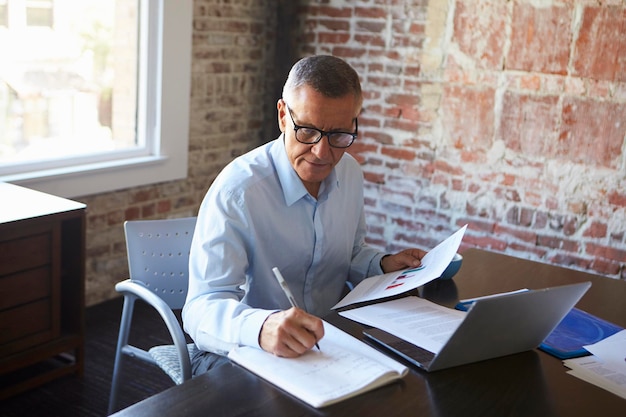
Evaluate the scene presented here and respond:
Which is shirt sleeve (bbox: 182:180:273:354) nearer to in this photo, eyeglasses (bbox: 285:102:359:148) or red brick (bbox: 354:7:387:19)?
eyeglasses (bbox: 285:102:359:148)

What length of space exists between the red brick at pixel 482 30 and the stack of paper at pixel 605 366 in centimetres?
261

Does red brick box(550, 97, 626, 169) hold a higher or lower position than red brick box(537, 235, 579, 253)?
higher

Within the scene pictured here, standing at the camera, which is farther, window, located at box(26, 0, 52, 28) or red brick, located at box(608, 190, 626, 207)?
red brick, located at box(608, 190, 626, 207)

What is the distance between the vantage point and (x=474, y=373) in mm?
1666

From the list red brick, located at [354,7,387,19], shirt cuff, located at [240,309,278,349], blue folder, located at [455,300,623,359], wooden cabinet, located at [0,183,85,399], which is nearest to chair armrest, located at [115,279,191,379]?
shirt cuff, located at [240,309,278,349]

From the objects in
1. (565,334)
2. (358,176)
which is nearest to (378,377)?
(565,334)

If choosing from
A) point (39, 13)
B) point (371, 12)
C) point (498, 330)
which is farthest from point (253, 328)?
point (371, 12)

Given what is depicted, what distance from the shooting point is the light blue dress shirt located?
189cm

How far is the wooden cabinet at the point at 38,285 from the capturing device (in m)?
2.99

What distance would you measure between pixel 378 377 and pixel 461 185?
3008mm

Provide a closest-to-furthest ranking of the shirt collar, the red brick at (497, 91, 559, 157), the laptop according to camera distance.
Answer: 1. the laptop
2. the shirt collar
3. the red brick at (497, 91, 559, 157)

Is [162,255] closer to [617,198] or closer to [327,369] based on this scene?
[327,369]

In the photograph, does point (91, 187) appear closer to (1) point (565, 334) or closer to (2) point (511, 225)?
(2) point (511, 225)

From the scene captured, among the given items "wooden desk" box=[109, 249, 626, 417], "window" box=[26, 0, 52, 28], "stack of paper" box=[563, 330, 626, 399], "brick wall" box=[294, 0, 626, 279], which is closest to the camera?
"wooden desk" box=[109, 249, 626, 417]
